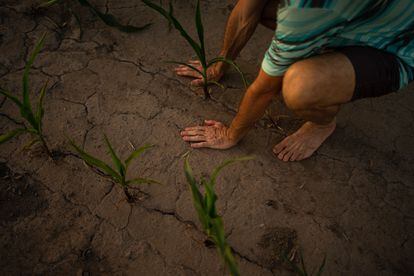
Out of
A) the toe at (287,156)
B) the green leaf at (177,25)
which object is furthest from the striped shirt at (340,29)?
the toe at (287,156)

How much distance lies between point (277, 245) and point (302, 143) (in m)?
0.49

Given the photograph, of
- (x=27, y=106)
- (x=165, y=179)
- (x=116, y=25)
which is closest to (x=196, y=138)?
(x=165, y=179)

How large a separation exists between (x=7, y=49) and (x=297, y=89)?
61.7 inches

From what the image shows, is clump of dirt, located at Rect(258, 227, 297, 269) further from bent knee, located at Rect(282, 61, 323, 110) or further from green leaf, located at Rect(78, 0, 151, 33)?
green leaf, located at Rect(78, 0, 151, 33)

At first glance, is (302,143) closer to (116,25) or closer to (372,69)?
(372,69)

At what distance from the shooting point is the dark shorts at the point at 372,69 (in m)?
1.16

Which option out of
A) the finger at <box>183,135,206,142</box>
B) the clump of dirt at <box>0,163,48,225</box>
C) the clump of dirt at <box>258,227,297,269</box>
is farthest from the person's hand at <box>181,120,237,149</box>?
the clump of dirt at <box>0,163,48,225</box>

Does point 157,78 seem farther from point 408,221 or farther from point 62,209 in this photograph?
point 408,221

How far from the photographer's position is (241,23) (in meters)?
1.51

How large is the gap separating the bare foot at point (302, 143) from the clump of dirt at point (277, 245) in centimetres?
34

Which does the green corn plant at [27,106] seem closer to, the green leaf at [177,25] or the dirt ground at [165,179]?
the dirt ground at [165,179]

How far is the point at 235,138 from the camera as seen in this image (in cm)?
150

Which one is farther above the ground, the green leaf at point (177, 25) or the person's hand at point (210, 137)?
the green leaf at point (177, 25)

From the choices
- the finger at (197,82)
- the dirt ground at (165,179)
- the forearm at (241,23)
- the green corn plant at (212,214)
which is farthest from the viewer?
the finger at (197,82)
